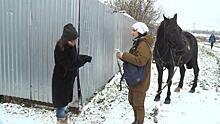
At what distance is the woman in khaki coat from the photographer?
476cm

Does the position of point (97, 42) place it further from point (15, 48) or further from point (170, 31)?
point (15, 48)

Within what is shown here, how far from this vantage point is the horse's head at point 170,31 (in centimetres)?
764

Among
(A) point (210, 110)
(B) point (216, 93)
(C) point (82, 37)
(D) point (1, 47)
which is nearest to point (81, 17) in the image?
(C) point (82, 37)

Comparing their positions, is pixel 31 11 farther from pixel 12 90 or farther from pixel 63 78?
pixel 63 78

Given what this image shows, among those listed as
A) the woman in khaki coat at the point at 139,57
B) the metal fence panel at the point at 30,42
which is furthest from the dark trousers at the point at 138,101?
the metal fence panel at the point at 30,42

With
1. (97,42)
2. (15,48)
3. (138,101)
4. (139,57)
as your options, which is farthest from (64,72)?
(97,42)

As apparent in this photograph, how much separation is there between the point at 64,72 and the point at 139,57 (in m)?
1.11

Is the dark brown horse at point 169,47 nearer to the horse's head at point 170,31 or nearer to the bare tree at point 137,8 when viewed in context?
the horse's head at point 170,31

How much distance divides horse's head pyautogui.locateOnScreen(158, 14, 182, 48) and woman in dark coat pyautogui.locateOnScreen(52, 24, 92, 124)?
133 inches

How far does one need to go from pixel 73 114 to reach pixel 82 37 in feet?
5.17

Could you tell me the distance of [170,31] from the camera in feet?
25.1

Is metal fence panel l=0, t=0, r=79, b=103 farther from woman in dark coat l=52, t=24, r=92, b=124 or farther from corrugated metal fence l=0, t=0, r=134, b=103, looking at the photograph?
woman in dark coat l=52, t=24, r=92, b=124

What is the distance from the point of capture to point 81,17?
21.4ft

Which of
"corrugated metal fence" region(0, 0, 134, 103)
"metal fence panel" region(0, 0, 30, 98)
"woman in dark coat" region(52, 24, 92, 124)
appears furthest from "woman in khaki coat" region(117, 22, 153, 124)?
"metal fence panel" region(0, 0, 30, 98)
